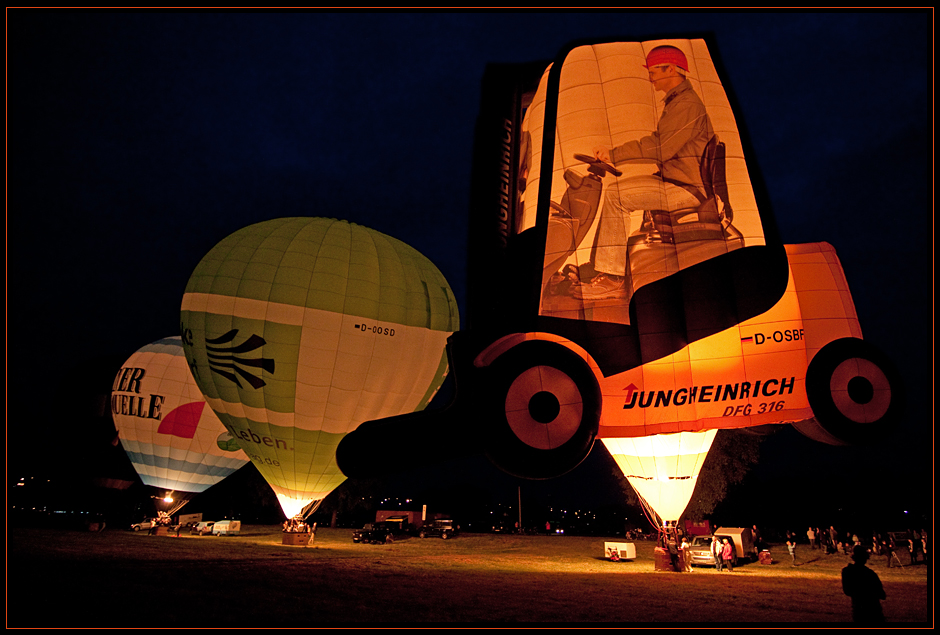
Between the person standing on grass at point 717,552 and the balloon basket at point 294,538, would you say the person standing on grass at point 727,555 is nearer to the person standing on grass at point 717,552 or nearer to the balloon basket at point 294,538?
the person standing on grass at point 717,552

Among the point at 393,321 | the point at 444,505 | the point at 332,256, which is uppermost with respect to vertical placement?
the point at 332,256

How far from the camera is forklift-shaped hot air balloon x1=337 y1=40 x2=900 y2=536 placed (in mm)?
5836

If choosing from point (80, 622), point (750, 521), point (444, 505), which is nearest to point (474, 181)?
point (80, 622)

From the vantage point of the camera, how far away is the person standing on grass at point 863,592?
4.70 m

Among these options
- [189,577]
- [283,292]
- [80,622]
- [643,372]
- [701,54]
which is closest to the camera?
[80,622]

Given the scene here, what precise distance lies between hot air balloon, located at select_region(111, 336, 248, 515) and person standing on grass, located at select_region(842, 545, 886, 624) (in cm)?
1997

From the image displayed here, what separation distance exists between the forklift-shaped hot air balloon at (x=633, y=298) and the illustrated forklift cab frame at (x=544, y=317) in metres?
0.02

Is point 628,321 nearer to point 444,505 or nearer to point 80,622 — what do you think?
point 80,622

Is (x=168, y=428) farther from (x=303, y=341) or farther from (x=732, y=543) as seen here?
(x=732, y=543)

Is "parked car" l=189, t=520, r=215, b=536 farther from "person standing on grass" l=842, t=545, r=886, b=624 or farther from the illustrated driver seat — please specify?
"person standing on grass" l=842, t=545, r=886, b=624

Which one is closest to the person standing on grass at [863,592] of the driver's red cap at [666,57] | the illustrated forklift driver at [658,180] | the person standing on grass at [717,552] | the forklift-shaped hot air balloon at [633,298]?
the forklift-shaped hot air balloon at [633,298]

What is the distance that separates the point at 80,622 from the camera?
5.71 m

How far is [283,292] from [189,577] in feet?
21.7

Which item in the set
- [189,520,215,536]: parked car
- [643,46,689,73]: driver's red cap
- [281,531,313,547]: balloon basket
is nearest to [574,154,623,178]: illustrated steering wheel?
[643,46,689,73]: driver's red cap
